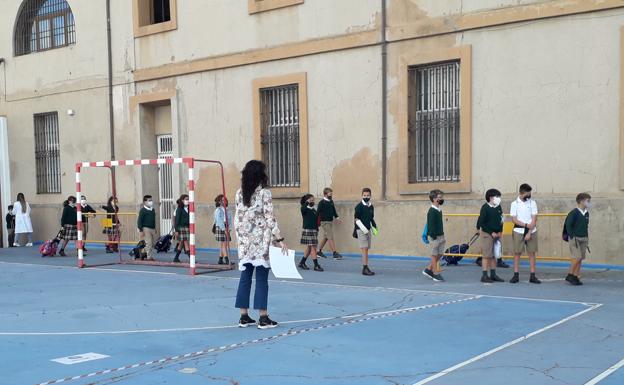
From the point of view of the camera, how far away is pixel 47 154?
24094mm

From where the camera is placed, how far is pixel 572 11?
44.3 ft

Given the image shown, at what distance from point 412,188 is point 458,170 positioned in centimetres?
112

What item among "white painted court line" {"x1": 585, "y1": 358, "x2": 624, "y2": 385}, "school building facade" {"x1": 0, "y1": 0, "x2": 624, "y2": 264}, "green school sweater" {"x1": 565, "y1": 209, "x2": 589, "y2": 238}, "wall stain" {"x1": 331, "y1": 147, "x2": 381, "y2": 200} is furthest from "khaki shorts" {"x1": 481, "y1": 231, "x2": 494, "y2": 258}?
"white painted court line" {"x1": 585, "y1": 358, "x2": 624, "y2": 385}

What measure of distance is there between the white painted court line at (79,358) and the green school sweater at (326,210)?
29.4 ft

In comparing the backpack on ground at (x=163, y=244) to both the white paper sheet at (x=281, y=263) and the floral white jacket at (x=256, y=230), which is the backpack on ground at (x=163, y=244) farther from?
the floral white jacket at (x=256, y=230)

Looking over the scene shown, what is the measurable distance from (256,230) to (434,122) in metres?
8.55

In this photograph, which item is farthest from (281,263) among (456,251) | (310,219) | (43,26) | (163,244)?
(43,26)

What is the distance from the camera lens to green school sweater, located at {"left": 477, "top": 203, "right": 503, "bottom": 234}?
38.9ft

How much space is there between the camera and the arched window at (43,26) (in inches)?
922

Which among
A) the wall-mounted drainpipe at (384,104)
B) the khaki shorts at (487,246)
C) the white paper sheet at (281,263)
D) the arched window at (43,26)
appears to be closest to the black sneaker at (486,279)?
the khaki shorts at (487,246)

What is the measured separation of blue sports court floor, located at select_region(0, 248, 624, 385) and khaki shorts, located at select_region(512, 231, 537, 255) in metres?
0.66

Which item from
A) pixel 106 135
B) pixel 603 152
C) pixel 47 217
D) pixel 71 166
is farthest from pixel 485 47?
pixel 47 217

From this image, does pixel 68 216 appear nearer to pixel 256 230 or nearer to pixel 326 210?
pixel 326 210

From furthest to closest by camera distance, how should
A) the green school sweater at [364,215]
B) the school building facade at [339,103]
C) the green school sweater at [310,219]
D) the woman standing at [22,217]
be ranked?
the woman standing at [22,217] → the green school sweater at [310,219] → the school building facade at [339,103] → the green school sweater at [364,215]
